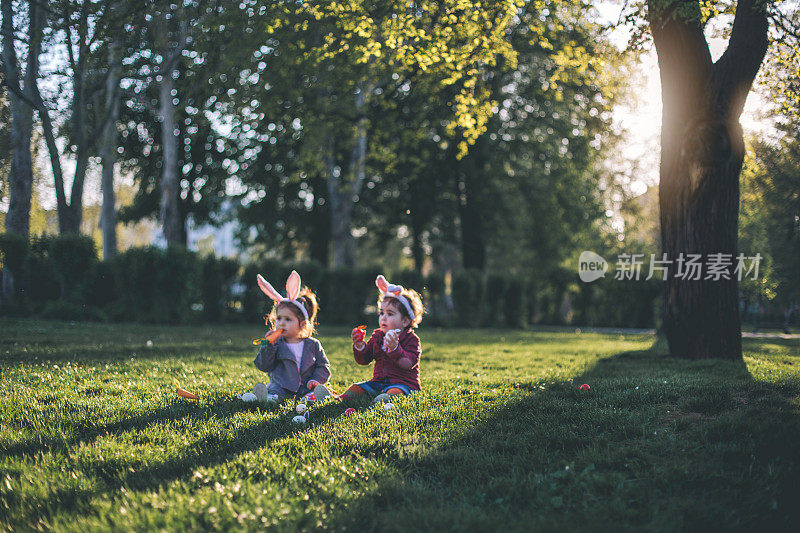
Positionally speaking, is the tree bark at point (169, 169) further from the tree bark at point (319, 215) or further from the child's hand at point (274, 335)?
the child's hand at point (274, 335)

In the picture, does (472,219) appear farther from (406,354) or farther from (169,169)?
(406,354)

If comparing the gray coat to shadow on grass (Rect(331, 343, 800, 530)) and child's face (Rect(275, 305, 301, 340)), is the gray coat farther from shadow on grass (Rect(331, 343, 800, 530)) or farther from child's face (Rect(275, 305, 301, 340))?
shadow on grass (Rect(331, 343, 800, 530))

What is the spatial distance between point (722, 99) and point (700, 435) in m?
5.92

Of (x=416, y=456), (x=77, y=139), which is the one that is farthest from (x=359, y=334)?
(x=77, y=139)

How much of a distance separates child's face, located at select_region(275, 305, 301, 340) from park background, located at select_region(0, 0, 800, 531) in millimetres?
899

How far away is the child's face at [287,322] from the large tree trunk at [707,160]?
596 cm

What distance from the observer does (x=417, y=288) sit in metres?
20.4

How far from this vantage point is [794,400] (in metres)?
5.06

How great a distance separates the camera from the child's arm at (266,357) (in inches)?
237

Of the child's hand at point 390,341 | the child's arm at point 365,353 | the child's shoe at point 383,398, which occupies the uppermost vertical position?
the child's hand at point 390,341

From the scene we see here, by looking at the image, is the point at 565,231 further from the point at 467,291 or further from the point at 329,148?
the point at 329,148

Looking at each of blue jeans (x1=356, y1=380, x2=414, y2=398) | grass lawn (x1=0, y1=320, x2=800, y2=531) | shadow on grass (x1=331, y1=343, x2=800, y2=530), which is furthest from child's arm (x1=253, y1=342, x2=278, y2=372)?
shadow on grass (x1=331, y1=343, x2=800, y2=530)

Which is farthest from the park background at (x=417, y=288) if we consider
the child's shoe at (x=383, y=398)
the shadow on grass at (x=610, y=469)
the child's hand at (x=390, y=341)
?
the child's hand at (x=390, y=341)

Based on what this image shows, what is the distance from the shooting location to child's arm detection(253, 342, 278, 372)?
19.7ft
